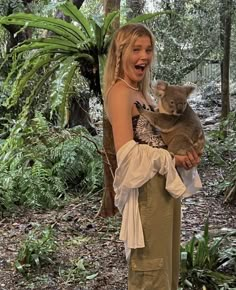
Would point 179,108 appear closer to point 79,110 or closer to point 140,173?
point 140,173

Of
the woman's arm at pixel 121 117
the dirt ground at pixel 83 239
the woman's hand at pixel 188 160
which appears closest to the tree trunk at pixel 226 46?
the dirt ground at pixel 83 239

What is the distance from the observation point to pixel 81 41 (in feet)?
11.1

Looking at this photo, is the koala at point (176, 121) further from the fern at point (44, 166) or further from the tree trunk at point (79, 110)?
the tree trunk at point (79, 110)

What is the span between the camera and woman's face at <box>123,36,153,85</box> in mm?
2049

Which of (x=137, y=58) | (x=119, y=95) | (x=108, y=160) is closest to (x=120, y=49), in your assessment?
(x=137, y=58)

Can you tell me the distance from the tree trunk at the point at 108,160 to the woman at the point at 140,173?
152 centimetres

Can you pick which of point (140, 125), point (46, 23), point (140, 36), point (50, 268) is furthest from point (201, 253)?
point (46, 23)

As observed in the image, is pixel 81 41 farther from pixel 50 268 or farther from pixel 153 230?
pixel 153 230

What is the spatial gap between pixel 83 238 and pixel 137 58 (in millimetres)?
2053

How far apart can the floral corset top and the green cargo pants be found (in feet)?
0.57

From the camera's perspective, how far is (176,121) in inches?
86.0

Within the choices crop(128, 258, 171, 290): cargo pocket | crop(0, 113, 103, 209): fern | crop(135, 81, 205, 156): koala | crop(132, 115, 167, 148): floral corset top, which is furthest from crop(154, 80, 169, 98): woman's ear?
crop(0, 113, 103, 209): fern

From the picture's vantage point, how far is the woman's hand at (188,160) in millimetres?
2045

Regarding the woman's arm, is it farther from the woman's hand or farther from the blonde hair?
the woman's hand
